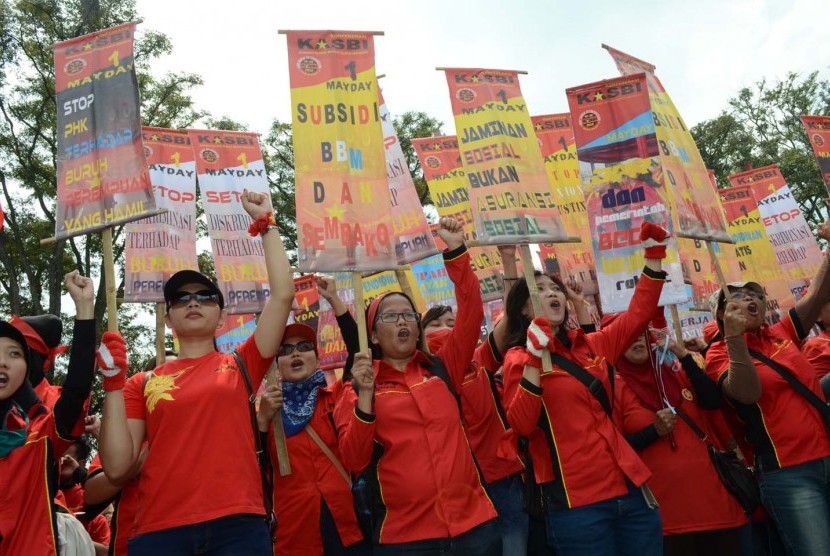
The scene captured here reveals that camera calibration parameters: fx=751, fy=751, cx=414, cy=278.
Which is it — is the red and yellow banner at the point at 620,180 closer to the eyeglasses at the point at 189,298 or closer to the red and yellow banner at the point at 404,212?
the red and yellow banner at the point at 404,212

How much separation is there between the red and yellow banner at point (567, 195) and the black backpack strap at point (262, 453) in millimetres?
4120

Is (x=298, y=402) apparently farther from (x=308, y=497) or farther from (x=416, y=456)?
(x=416, y=456)

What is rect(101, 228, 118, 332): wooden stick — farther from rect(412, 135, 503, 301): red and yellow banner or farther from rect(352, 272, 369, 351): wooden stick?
rect(412, 135, 503, 301): red and yellow banner

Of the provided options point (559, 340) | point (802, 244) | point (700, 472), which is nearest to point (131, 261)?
point (559, 340)

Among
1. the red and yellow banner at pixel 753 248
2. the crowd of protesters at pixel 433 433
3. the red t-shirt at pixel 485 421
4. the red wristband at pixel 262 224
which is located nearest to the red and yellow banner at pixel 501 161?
the crowd of protesters at pixel 433 433

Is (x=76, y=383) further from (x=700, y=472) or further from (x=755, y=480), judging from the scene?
(x=755, y=480)

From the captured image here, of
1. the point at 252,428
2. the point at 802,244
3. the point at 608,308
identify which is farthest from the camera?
the point at 802,244

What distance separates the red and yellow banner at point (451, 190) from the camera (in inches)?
327

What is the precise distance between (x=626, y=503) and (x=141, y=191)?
10.3ft

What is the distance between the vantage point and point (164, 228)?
6.35 m

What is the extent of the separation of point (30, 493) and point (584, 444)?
2477 millimetres

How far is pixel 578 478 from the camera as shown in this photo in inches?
141

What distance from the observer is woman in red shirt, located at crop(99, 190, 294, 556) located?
304 centimetres

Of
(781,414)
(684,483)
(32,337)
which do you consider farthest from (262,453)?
(781,414)
